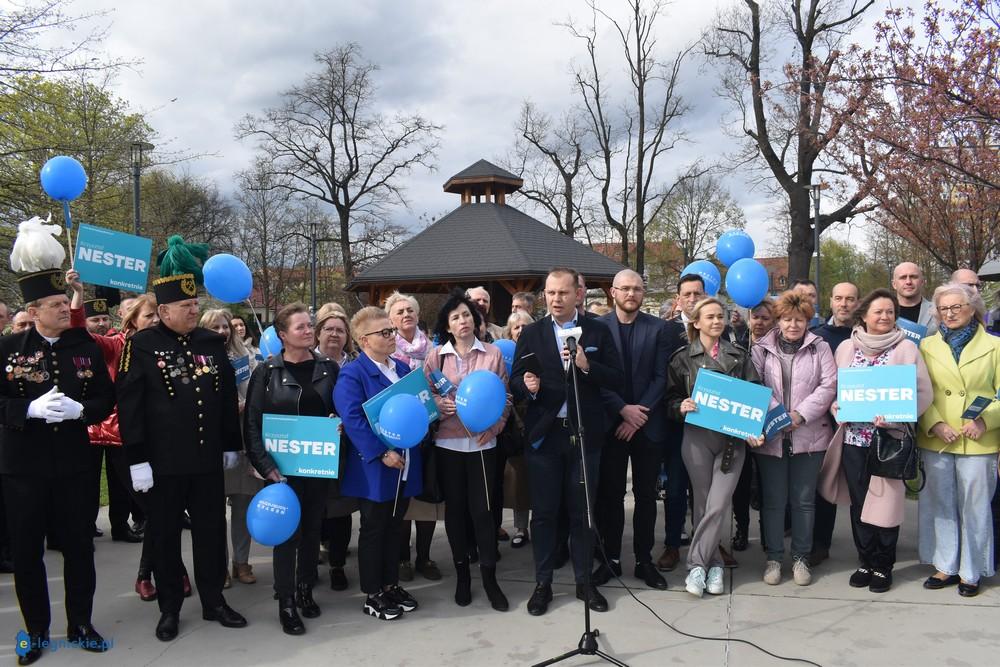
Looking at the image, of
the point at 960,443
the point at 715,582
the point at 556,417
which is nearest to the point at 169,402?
the point at 556,417

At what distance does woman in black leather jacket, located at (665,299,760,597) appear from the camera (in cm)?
462

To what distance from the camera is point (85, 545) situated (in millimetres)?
3992

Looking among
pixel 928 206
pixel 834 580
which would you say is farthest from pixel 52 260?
pixel 928 206

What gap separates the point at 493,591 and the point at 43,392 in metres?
2.95

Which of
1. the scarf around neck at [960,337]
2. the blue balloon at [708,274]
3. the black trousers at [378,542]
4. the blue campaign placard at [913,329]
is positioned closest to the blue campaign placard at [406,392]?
the black trousers at [378,542]

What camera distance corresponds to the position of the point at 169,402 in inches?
159

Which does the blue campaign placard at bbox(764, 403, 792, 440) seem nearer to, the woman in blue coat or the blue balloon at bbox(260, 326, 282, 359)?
the woman in blue coat

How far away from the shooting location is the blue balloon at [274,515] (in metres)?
3.99

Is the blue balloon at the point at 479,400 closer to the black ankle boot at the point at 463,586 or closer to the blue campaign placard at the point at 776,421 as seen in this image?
the black ankle boot at the point at 463,586

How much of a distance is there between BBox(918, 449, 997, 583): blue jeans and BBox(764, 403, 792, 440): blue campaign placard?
1018 mm

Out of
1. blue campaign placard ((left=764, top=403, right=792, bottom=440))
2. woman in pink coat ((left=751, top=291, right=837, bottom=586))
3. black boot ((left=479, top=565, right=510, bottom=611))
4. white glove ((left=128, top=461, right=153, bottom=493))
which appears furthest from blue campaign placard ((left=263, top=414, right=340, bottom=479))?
woman in pink coat ((left=751, top=291, right=837, bottom=586))

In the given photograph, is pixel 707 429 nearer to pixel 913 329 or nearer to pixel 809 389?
pixel 809 389

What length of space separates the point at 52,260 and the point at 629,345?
12.1 feet

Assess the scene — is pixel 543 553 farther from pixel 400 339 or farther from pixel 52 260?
pixel 52 260
